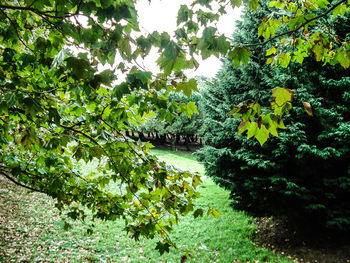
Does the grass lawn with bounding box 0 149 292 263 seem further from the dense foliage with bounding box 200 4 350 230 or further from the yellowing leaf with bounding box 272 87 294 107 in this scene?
the yellowing leaf with bounding box 272 87 294 107

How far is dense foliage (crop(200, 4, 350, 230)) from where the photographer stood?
5215mm

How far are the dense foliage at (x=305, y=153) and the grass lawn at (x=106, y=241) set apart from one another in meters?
1.41

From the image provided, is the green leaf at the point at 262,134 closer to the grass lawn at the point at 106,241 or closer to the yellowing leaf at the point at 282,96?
the yellowing leaf at the point at 282,96

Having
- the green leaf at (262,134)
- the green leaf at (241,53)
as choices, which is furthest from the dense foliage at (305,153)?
the green leaf at (262,134)

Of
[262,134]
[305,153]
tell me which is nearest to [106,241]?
[305,153]

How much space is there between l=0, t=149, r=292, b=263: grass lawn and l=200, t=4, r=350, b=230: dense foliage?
1408mm

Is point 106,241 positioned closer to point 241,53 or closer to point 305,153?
point 305,153

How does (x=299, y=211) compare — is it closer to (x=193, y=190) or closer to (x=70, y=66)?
(x=193, y=190)

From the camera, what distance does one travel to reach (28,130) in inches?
66.8

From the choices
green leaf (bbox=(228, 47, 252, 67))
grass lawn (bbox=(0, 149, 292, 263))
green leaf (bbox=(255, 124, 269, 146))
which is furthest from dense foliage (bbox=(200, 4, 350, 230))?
green leaf (bbox=(255, 124, 269, 146))

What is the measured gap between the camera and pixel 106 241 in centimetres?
705

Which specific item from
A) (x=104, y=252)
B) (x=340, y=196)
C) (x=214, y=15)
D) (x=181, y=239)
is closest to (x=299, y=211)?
(x=340, y=196)

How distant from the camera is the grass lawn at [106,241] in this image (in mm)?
5820

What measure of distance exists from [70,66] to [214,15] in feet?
3.38
